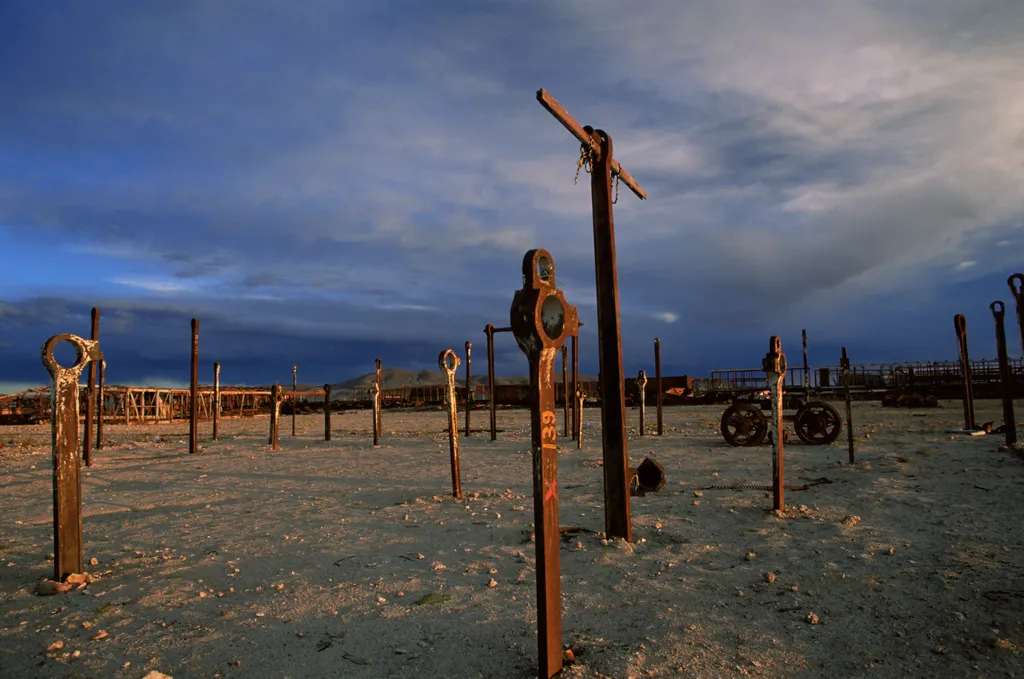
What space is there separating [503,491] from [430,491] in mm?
1034

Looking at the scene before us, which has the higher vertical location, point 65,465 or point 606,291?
point 606,291

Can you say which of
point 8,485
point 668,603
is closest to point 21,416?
point 8,485

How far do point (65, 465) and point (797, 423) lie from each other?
12600mm

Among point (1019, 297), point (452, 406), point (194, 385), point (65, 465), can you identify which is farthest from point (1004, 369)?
point (194, 385)

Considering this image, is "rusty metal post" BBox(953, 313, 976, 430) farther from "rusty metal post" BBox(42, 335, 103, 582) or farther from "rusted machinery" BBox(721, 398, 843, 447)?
"rusty metal post" BBox(42, 335, 103, 582)

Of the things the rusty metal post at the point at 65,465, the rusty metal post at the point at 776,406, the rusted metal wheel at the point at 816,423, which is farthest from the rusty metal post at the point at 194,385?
the rusted metal wheel at the point at 816,423

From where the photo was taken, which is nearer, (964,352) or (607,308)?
(607,308)

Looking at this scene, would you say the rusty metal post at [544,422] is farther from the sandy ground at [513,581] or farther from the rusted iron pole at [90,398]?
the rusted iron pole at [90,398]

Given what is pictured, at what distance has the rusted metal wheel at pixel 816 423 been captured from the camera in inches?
488

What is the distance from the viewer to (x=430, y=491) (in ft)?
27.4

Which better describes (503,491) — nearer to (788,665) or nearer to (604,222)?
(604,222)

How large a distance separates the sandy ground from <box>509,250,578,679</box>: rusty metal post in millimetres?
402

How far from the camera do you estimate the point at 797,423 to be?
12.8 meters

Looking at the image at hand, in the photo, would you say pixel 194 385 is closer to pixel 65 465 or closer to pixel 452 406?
pixel 452 406
